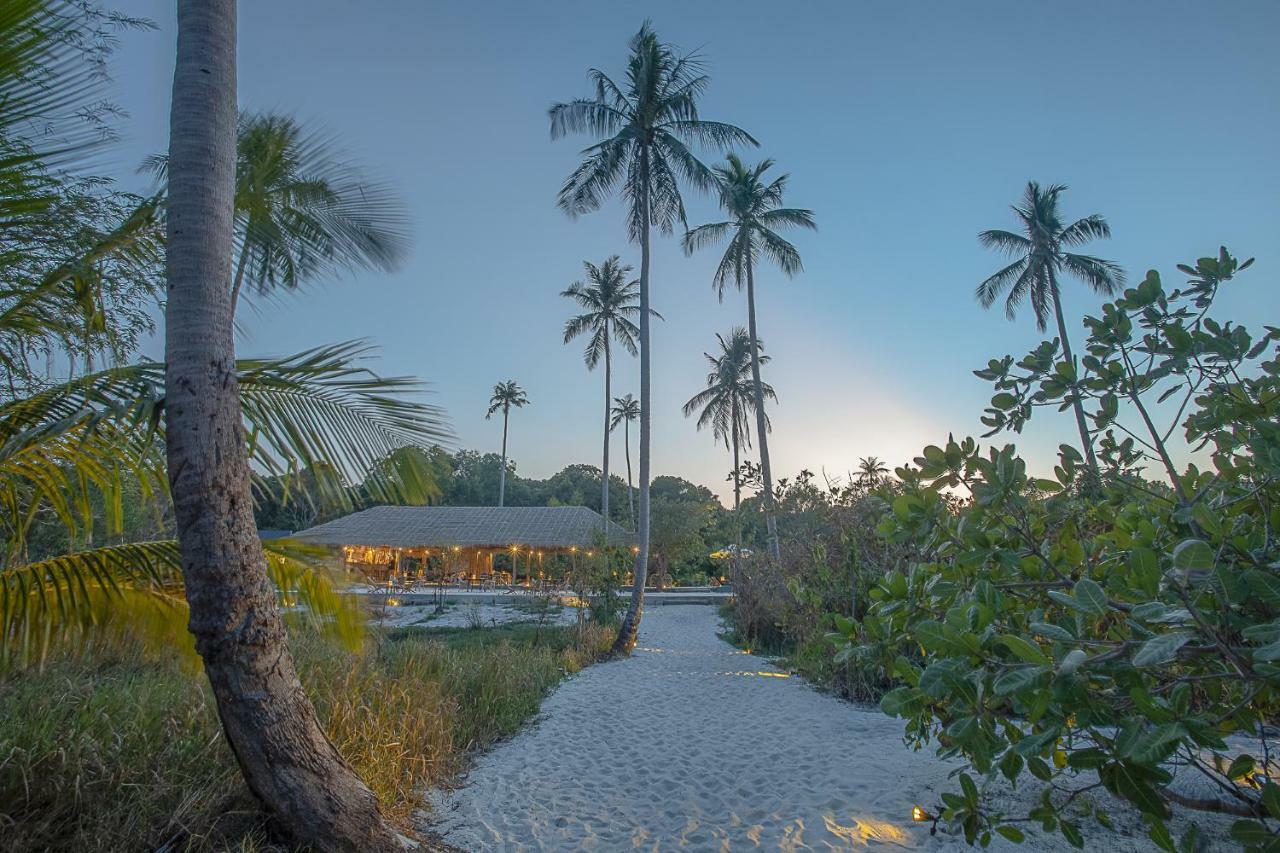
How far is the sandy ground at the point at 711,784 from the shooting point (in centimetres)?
363

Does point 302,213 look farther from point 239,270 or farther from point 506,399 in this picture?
point 506,399

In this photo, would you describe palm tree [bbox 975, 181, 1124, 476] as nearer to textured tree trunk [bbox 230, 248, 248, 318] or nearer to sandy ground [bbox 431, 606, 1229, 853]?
sandy ground [bbox 431, 606, 1229, 853]

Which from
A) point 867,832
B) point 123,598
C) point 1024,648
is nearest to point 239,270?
point 123,598

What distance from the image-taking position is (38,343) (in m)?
3.42

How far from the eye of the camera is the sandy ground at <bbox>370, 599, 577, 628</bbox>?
612 inches

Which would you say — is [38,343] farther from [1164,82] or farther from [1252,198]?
[1164,82]

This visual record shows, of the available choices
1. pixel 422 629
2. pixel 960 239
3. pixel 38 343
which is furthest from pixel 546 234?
pixel 38 343

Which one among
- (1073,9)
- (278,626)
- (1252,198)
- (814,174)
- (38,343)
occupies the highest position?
(814,174)

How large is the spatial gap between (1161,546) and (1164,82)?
6.10 metres

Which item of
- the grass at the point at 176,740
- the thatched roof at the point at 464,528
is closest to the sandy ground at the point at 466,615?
the thatched roof at the point at 464,528

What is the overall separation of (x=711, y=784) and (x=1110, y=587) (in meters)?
4.03

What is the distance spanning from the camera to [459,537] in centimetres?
2838

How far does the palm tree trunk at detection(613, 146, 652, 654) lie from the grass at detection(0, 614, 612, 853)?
17.3ft

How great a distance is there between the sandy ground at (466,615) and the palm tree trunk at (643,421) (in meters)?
2.96
